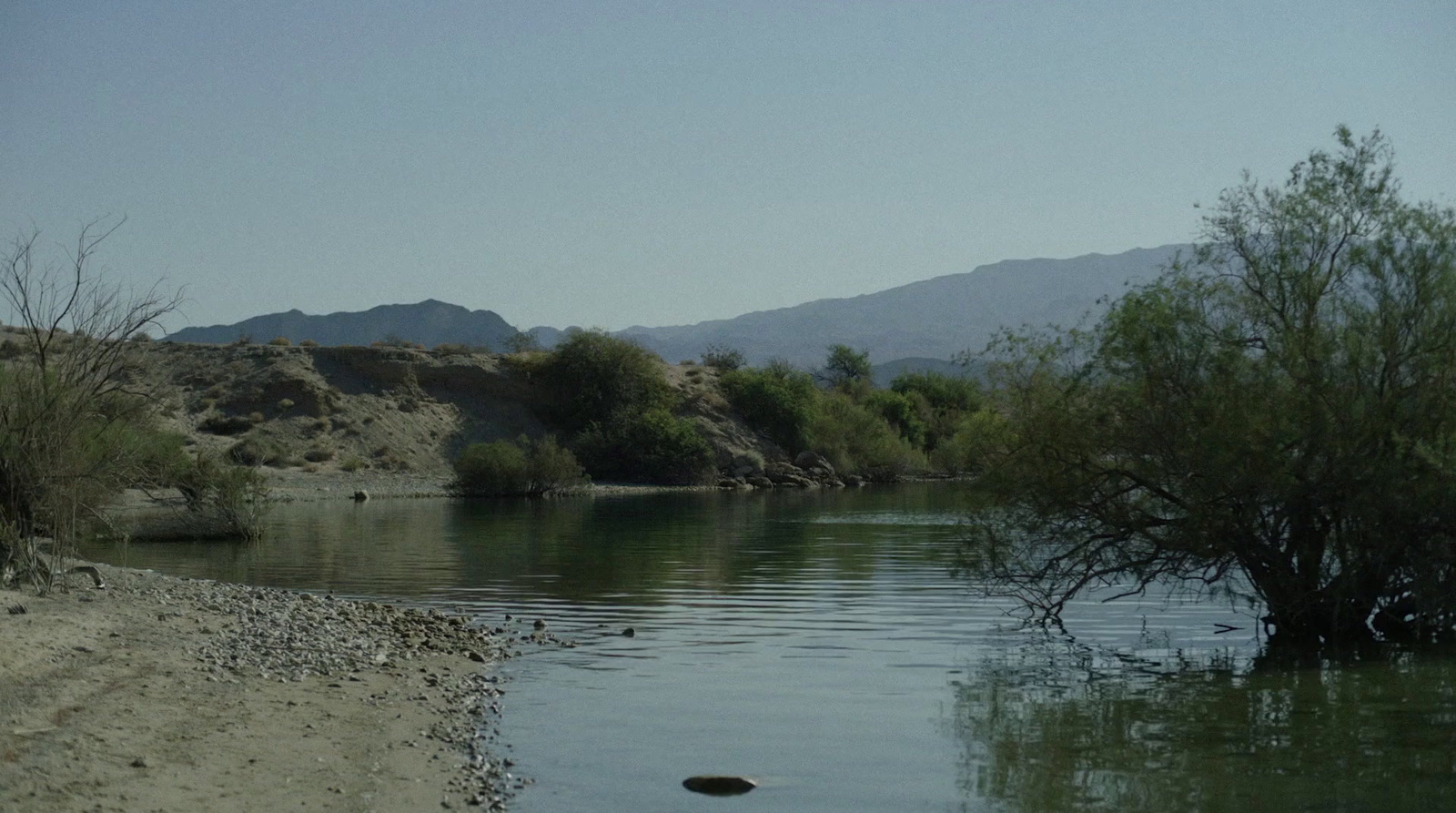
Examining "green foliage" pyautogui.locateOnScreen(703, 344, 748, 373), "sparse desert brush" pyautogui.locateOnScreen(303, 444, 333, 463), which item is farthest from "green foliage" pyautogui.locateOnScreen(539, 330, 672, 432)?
"sparse desert brush" pyautogui.locateOnScreen(303, 444, 333, 463)

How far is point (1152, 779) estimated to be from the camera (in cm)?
1155

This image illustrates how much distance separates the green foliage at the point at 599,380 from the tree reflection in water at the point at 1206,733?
213 ft

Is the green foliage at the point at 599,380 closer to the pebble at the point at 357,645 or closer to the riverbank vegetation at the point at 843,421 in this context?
the riverbank vegetation at the point at 843,421

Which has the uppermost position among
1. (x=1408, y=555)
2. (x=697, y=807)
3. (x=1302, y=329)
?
(x=1302, y=329)

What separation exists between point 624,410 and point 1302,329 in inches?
2511

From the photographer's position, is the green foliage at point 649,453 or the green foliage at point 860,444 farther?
the green foliage at point 860,444

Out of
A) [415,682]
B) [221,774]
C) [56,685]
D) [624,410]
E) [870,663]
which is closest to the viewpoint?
[221,774]

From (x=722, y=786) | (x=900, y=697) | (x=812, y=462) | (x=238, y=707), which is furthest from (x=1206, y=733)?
(x=812, y=462)

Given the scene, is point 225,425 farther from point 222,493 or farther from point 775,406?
point 222,493

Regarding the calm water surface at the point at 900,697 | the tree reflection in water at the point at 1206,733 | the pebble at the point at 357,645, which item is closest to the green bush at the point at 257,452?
the calm water surface at the point at 900,697

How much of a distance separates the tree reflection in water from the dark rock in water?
6.08 feet

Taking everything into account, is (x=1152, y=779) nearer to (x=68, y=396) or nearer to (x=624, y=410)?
(x=68, y=396)

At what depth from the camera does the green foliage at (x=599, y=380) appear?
82.6 meters

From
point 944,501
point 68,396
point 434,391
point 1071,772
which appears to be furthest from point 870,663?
point 434,391
